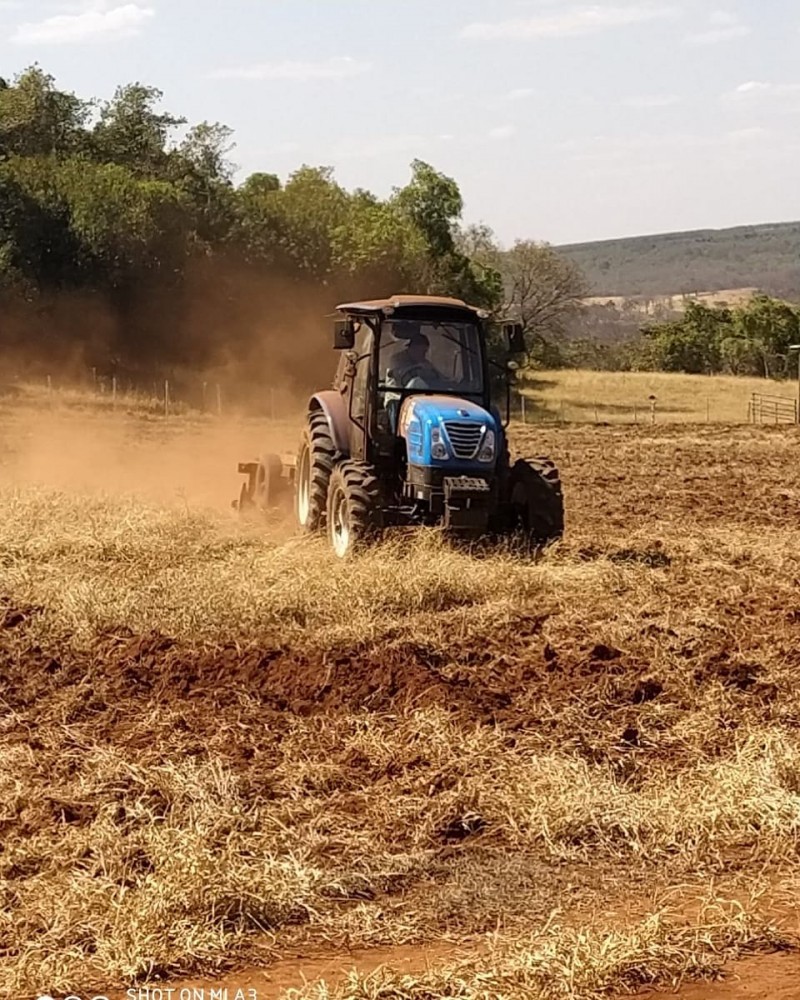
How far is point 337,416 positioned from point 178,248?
35.5m

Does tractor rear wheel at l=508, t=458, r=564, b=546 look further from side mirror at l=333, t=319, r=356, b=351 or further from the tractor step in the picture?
side mirror at l=333, t=319, r=356, b=351

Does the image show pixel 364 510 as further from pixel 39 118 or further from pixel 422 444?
pixel 39 118

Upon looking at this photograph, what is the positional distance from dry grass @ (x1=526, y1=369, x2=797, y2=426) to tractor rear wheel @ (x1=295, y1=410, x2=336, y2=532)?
92.0ft

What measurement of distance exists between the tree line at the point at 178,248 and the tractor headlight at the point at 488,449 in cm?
2395

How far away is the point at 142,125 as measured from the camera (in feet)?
202

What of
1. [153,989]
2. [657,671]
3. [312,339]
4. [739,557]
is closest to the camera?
[153,989]

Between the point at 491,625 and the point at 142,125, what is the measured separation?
57031mm

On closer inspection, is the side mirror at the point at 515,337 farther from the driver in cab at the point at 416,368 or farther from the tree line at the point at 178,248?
the tree line at the point at 178,248

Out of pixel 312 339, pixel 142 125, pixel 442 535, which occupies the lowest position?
pixel 442 535

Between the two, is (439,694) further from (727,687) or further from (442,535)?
(442,535)

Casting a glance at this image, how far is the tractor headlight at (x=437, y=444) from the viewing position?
11086 mm

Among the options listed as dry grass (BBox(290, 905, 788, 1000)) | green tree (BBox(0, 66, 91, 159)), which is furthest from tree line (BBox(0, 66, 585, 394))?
dry grass (BBox(290, 905, 788, 1000))

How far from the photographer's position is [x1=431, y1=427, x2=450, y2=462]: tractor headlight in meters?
11.1

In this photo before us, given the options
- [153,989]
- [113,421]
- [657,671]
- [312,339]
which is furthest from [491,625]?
[312,339]
